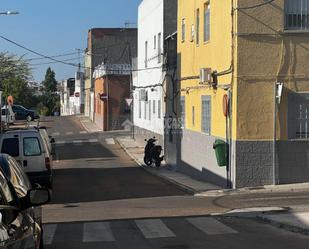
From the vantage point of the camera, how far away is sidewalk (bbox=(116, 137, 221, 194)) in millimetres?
22359

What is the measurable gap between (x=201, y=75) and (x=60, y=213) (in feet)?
29.4

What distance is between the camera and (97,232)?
42.2 feet

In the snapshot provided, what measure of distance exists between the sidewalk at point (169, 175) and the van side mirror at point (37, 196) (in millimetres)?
14693

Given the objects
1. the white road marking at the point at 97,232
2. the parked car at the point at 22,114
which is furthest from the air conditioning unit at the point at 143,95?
the white road marking at the point at 97,232

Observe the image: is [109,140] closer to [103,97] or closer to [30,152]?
[103,97]

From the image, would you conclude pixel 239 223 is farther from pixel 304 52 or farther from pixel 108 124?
pixel 108 124

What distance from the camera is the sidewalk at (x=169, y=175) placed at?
22359 millimetres

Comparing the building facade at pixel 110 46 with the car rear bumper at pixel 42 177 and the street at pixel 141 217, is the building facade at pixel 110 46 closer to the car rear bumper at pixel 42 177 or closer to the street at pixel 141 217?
the street at pixel 141 217

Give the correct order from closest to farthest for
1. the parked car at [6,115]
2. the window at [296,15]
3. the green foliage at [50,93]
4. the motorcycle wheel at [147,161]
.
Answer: the window at [296,15], the motorcycle wheel at [147,161], the parked car at [6,115], the green foliage at [50,93]

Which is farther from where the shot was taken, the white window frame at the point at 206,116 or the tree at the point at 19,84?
the tree at the point at 19,84

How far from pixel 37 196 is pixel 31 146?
1425cm

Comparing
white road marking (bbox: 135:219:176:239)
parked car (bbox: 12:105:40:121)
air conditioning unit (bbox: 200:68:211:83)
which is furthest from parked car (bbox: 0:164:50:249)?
parked car (bbox: 12:105:40:121)

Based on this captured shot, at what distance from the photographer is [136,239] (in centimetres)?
1179

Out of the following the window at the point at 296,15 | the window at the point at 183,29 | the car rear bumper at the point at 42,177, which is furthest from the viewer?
the window at the point at 183,29
